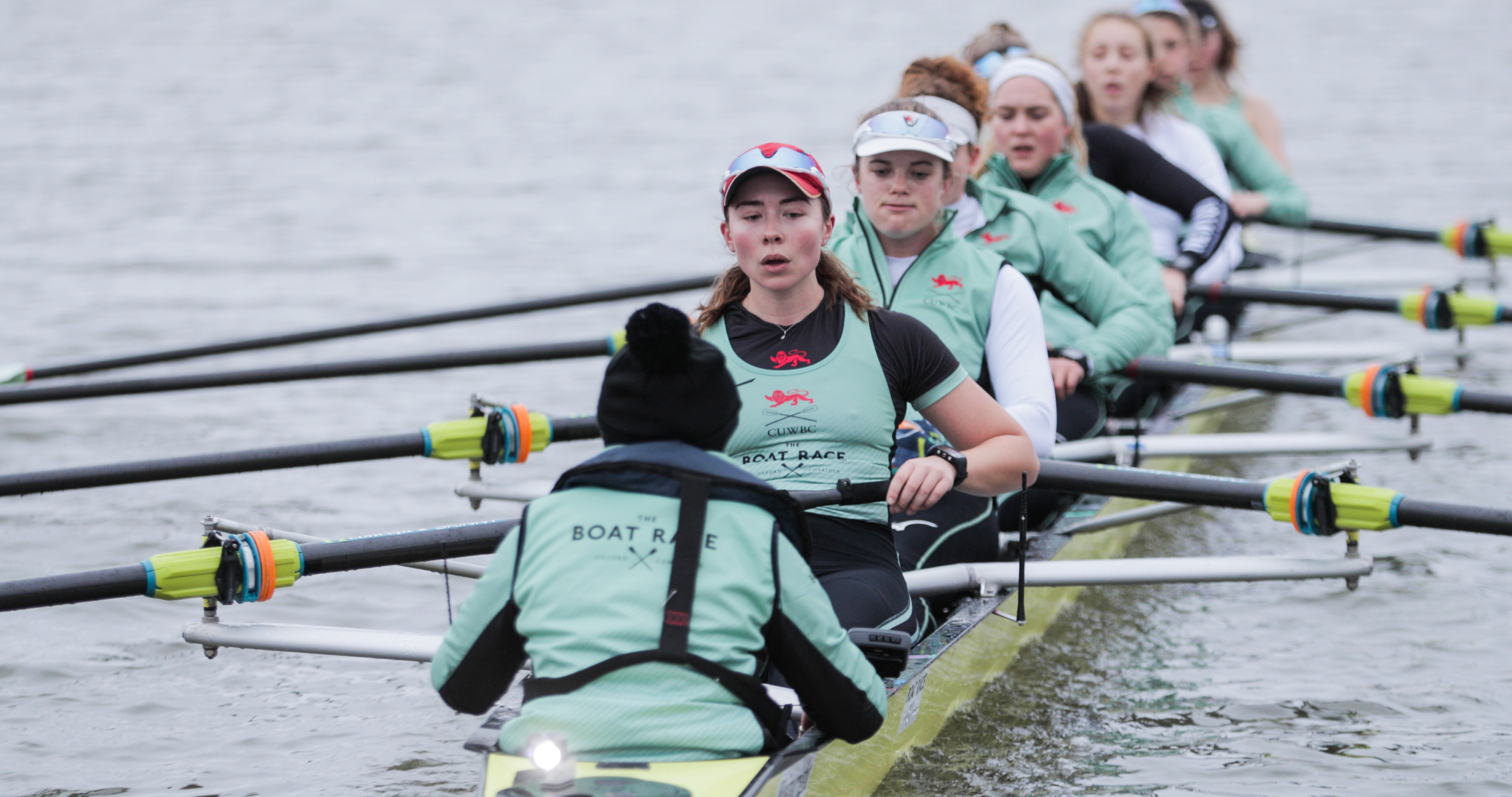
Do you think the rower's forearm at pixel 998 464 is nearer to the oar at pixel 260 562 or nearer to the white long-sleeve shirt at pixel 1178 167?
the oar at pixel 260 562

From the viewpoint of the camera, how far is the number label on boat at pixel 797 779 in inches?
101

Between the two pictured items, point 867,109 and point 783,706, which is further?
point 867,109

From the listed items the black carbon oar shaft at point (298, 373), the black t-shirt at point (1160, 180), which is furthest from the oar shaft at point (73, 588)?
the black t-shirt at point (1160, 180)

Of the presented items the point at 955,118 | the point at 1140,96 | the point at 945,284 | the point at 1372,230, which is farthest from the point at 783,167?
the point at 1372,230

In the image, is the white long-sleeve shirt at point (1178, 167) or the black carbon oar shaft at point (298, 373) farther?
the white long-sleeve shirt at point (1178, 167)

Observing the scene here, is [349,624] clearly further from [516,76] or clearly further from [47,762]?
[516,76]

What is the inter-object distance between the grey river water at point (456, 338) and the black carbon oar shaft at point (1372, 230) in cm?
80

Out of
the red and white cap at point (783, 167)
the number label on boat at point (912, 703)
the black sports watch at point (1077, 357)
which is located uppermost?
the red and white cap at point (783, 167)

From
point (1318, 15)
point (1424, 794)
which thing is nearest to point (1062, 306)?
point (1424, 794)

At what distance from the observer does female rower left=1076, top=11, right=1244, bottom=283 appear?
6.32 meters

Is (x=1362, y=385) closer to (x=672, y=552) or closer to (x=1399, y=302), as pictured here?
(x=1399, y=302)

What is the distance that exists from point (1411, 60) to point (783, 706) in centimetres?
2200

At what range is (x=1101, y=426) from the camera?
4926 mm

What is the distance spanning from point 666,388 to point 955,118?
1.96 m
